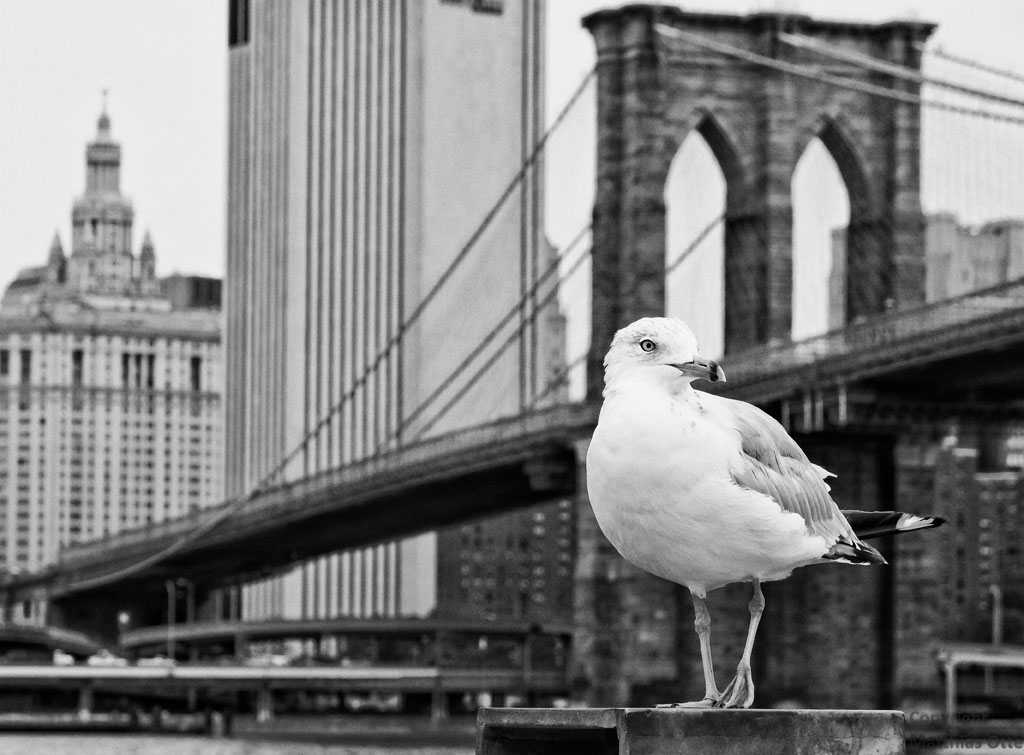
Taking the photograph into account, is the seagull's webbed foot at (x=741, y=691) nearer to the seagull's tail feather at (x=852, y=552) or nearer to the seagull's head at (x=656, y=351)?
the seagull's tail feather at (x=852, y=552)

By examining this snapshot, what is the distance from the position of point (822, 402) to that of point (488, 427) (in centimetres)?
1648

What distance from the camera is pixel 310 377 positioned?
146 metres

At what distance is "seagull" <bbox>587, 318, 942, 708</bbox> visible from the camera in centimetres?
1016

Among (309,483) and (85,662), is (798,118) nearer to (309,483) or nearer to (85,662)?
(309,483)

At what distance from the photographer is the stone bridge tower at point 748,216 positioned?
2621 inches

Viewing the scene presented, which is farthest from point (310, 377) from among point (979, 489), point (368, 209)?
point (979, 489)

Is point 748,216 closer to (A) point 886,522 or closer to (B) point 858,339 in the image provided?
(B) point 858,339

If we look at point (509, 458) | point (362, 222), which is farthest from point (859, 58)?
point (362, 222)

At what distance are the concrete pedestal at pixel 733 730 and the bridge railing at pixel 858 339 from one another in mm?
49435

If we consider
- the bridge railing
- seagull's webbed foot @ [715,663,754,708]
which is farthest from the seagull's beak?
the bridge railing

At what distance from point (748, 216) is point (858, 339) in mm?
5936

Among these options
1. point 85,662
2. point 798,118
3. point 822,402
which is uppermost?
point 798,118

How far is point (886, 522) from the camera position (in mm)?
11195

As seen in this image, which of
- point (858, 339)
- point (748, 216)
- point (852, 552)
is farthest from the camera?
point (748, 216)
